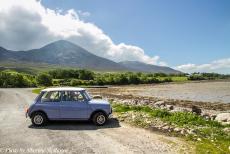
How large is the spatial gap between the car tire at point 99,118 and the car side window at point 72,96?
4.79 feet

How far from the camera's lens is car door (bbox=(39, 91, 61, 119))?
62.8 feet

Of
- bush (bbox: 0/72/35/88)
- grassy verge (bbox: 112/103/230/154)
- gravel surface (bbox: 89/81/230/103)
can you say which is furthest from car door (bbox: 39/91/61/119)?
bush (bbox: 0/72/35/88)

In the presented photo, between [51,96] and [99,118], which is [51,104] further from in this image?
[99,118]

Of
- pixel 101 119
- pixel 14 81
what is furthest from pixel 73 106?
pixel 14 81

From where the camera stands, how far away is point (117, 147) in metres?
13.7

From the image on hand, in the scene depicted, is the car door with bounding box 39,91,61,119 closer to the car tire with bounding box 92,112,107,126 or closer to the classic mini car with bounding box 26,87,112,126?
the classic mini car with bounding box 26,87,112,126

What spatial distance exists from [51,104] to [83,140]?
16.5ft

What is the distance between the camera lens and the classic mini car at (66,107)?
62.7 feet

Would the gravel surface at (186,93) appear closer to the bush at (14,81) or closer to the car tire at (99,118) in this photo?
the car tire at (99,118)

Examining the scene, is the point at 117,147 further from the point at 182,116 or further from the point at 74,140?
the point at 182,116

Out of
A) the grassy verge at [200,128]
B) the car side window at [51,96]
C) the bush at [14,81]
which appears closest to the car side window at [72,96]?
the car side window at [51,96]

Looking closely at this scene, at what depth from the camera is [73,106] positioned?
19047 mm

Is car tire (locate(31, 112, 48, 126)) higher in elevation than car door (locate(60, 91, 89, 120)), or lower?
lower

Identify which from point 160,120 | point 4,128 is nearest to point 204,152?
point 160,120
